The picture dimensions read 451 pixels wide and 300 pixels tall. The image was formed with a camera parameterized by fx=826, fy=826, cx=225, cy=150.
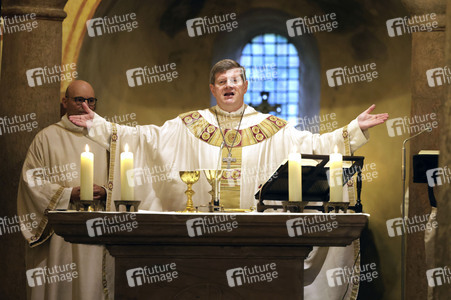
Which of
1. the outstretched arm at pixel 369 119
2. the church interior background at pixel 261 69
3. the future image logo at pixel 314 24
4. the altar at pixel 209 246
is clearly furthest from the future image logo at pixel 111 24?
the altar at pixel 209 246

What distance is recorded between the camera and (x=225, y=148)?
599cm

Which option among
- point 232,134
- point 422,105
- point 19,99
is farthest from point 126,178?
point 422,105

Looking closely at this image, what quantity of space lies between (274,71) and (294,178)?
23.3 feet

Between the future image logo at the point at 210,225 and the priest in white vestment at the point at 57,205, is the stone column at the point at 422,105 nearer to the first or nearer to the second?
the priest in white vestment at the point at 57,205

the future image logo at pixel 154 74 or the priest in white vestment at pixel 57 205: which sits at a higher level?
the future image logo at pixel 154 74

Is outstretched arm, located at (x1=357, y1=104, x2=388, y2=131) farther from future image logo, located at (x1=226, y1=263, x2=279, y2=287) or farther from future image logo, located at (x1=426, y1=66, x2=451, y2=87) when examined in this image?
future image logo, located at (x1=426, y1=66, x2=451, y2=87)

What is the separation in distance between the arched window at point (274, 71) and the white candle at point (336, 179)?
6.73m

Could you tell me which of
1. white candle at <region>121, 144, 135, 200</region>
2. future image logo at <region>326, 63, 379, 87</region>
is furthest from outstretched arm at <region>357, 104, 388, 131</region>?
future image logo at <region>326, 63, 379, 87</region>

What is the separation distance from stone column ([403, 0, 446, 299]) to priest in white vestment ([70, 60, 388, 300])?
173 cm

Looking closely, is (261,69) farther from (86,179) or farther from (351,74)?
(86,179)

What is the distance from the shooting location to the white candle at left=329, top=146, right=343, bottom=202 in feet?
12.4

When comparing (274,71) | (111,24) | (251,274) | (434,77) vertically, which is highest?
(111,24)

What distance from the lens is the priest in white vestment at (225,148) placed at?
539cm

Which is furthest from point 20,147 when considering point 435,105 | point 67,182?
point 435,105
